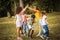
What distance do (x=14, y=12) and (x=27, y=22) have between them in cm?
29

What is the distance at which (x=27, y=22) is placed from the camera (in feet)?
15.5

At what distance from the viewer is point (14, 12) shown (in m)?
4.61

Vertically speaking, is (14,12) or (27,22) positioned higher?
(14,12)

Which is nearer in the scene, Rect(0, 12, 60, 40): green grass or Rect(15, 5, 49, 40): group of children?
Rect(15, 5, 49, 40): group of children

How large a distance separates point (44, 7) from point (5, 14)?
68 centimetres

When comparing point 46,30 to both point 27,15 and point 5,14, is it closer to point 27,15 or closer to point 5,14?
point 27,15

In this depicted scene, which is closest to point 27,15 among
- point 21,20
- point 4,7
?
point 21,20

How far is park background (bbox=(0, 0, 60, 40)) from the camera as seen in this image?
4648 millimetres

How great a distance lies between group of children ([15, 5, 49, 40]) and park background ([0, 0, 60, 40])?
0.07 metres

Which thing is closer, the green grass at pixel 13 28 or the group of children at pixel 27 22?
the group of children at pixel 27 22

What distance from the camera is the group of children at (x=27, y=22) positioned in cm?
458

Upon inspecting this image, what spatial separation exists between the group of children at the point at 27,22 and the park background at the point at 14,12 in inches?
2.8

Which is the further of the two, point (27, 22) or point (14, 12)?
point (27, 22)

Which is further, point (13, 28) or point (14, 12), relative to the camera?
point (13, 28)
